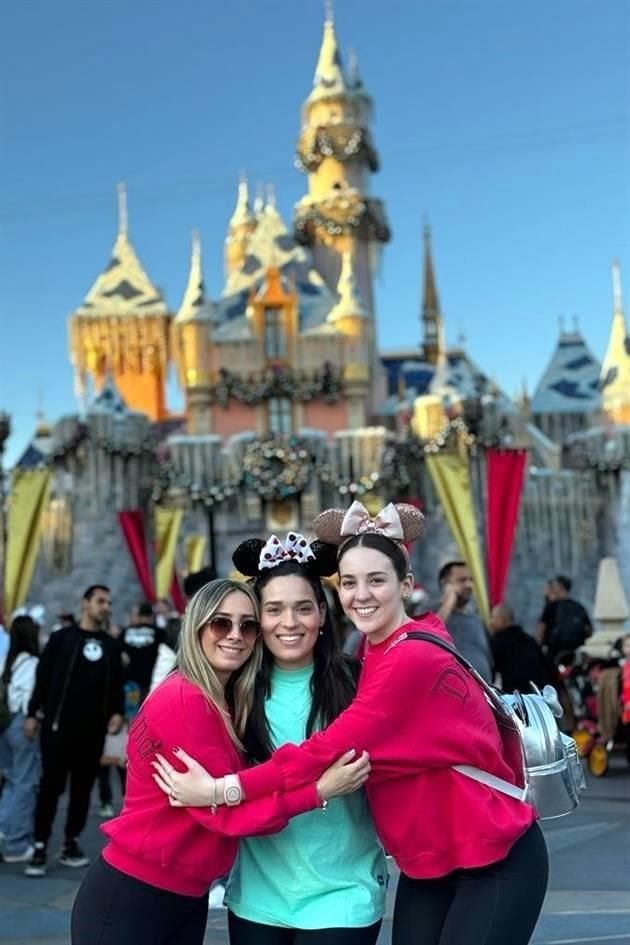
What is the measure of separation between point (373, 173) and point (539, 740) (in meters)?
39.3

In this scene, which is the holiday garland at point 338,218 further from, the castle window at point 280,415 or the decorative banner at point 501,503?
the decorative banner at point 501,503

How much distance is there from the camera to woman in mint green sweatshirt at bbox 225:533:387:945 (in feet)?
8.06

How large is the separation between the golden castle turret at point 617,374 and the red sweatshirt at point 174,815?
99.5 ft

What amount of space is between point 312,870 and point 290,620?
1.78 feet

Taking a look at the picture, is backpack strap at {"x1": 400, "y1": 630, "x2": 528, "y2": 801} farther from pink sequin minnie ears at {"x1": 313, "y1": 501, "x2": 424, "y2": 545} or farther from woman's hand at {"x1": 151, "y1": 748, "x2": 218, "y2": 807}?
woman's hand at {"x1": 151, "y1": 748, "x2": 218, "y2": 807}

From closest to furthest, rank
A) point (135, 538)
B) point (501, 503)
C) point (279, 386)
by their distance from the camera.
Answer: point (501, 503) → point (135, 538) → point (279, 386)

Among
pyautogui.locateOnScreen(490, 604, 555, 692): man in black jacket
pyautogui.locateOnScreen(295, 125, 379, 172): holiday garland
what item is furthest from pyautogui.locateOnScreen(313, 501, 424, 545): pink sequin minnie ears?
pyautogui.locateOnScreen(295, 125, 379, 172): holiday garland

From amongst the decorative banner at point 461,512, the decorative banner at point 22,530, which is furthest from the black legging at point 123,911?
the decorative banner at point 461,512

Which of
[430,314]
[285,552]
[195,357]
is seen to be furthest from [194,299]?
[285,552]

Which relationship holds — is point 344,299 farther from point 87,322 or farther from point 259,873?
point 259,873

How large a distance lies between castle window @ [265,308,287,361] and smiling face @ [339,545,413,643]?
1202 inches

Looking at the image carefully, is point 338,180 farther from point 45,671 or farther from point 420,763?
point 420,763

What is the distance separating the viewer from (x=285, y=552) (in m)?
2.69

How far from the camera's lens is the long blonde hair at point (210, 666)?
8.27 ft
